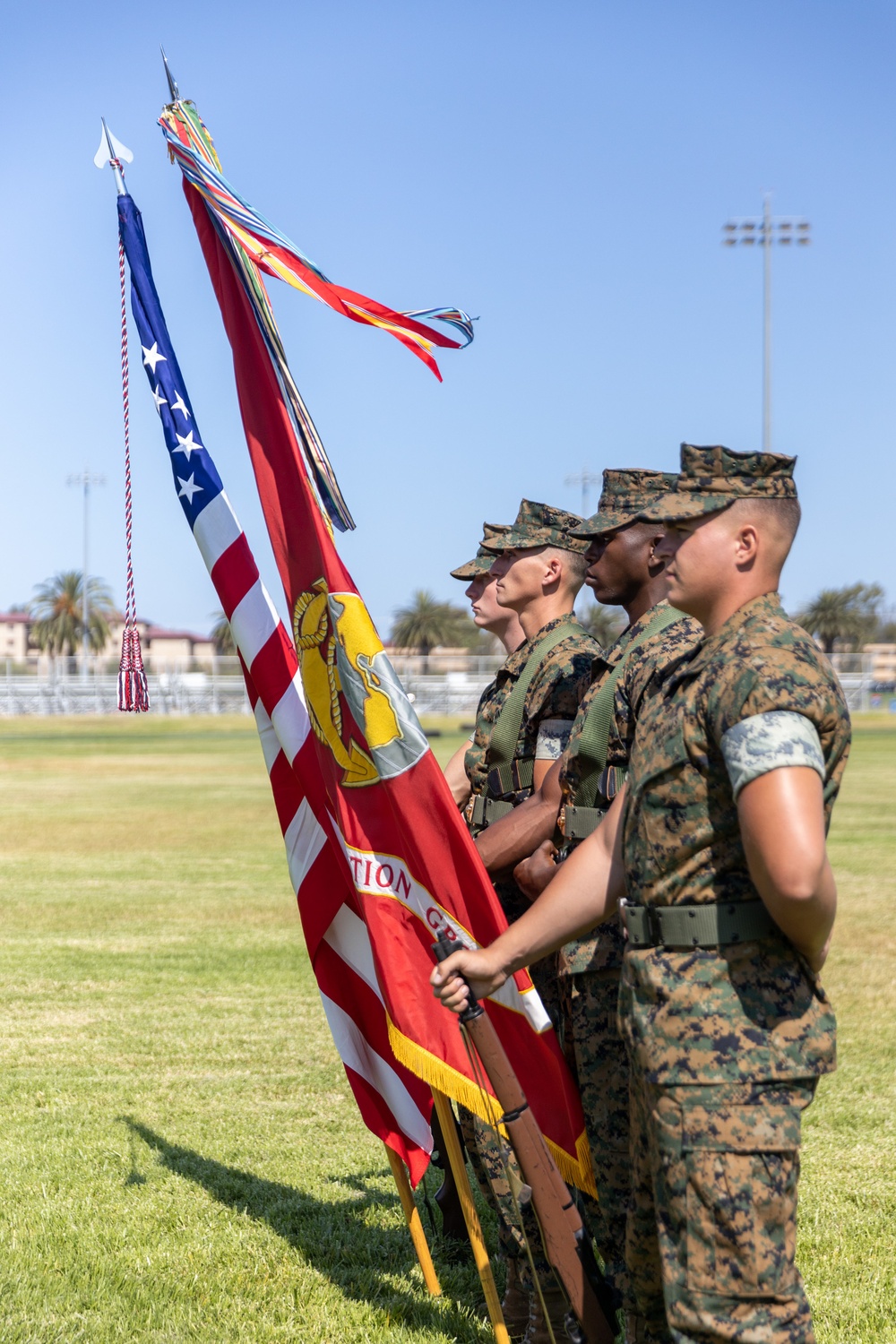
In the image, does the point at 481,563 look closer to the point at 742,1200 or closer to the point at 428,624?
the point at 742,1200

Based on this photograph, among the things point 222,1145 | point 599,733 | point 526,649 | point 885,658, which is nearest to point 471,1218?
point 599,733

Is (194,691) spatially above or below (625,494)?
below

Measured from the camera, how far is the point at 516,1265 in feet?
13.2

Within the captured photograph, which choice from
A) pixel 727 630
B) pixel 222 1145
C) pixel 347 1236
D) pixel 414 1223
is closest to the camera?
pixel 727 630

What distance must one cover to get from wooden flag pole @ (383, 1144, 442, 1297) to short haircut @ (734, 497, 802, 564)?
96.3 inches

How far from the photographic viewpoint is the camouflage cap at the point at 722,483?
2.75m

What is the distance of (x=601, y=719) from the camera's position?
12.3 ft

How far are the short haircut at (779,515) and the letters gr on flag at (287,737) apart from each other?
200cm

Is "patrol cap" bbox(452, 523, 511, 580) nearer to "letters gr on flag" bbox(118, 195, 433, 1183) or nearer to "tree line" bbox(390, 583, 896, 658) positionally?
"letters gr on flag" bbox(118, 195, 433, 1183)

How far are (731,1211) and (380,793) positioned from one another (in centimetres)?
170

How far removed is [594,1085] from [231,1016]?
Answer: 4936mm

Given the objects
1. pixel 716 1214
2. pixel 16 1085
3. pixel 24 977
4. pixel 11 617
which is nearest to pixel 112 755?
pixel 24 977

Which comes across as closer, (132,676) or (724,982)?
(724,982)

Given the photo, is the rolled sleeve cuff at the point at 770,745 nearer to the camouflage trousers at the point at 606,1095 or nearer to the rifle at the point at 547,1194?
the rifle at the point at 547,1194
